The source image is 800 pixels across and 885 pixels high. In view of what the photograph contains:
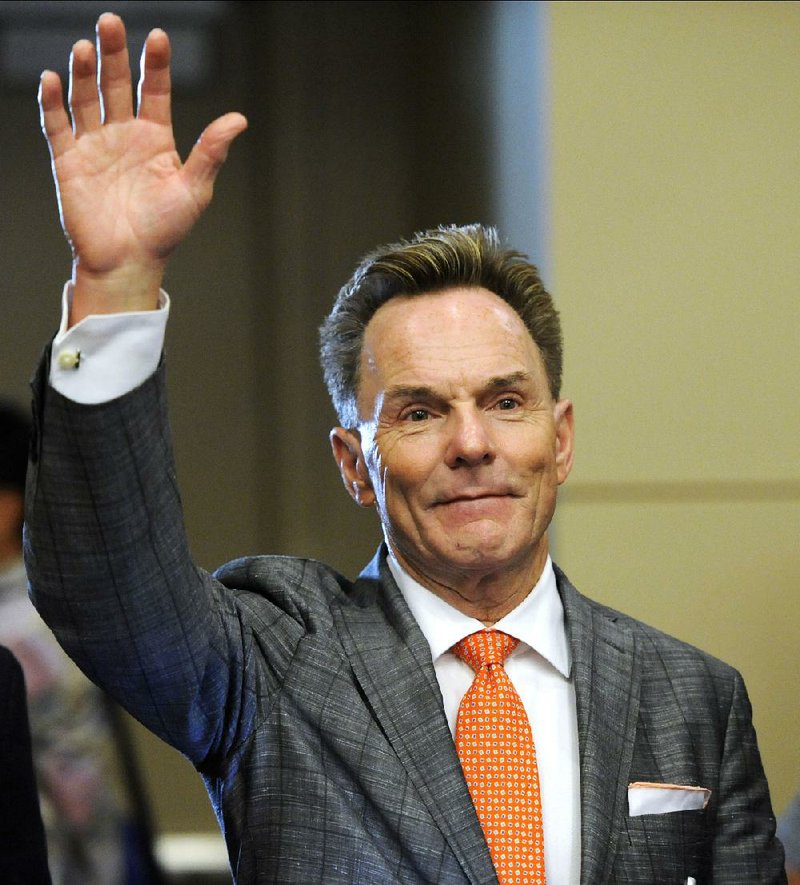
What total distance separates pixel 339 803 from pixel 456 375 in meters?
0.52

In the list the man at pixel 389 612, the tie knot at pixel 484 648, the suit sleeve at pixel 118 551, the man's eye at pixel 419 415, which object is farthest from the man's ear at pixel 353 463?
the suit sleeve at pixel 118 551

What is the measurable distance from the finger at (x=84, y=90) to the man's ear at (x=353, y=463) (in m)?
0.59

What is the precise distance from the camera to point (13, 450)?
2799mm

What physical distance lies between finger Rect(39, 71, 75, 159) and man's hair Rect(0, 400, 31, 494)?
1.51m

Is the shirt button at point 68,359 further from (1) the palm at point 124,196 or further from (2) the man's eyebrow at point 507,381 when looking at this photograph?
(2) the man's eyebrow at point 507,381

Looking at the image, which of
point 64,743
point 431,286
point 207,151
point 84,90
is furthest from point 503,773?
point 64,743

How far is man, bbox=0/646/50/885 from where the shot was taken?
160 cm

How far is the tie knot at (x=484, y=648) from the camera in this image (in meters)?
1.67

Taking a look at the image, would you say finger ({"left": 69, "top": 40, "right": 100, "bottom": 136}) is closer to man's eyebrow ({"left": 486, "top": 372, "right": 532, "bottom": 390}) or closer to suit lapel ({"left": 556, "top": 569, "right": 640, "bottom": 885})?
man's eyebrow ({"left": 486, "top": 372, "right": 532, "bottom": 390})

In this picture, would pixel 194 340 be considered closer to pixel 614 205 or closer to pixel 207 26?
pixel 207 26

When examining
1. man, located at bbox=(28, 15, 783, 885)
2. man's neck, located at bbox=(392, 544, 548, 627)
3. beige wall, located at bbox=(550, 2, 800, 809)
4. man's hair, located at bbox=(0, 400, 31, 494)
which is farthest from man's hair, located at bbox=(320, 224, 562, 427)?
man's hair, located at bbox=(0, 400, 31, 494)

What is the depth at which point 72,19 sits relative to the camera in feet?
13.3

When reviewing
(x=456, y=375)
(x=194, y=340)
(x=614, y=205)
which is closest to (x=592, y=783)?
(x=456, y=375)

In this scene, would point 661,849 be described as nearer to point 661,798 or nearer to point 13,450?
point 661,798
